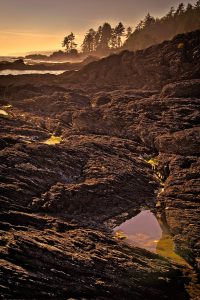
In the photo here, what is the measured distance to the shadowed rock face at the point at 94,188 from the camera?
72.5 ft

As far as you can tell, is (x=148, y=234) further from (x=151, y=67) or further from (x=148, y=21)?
(x=148, y=21)

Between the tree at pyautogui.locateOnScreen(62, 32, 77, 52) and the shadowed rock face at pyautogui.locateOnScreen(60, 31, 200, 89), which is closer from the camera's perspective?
the shadowed rock face at pyautogui.locateOnScreen(60, 31, 200, 89)

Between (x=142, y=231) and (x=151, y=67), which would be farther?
(x=151, y=67)

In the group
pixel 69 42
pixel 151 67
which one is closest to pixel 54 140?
pixel 151 67

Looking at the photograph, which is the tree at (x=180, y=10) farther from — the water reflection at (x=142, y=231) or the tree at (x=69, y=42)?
the water reflection at (x=142, y=231)

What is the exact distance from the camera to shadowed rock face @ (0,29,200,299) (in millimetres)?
22109

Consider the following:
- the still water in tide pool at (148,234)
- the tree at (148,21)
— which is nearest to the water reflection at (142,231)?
the still water in tide pool at (148,234)

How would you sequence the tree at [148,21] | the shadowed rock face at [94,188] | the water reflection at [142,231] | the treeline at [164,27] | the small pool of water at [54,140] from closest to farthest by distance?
the shadowed rock face at [94,188] < the water reflection at [142,231] < the small pool of water at [54,140] < the treeline at [164,27] < the tree at [148,21]

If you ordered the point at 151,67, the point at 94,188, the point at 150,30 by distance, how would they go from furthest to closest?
the point at 150,30 → the point at 151,67 → the point at 94,188

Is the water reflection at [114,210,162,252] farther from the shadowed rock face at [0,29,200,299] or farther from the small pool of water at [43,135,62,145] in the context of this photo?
the small pool of water at [43,135,62,145]

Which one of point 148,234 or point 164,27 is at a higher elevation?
point 164,27

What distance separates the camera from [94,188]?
1395 inches

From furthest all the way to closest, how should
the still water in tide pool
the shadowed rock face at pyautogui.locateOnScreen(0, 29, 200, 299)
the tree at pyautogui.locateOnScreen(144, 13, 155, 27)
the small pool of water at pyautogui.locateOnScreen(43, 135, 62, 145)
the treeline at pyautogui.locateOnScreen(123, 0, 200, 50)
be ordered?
the tree at pyautogui.locateOnScreen(144, 13, 155, 27), the treeline at pyautogui.locateOnScreen(123, 0, 200, 50), the small pool of water at pyautogui.locateOnScreen(43, 135, 62, 145), the still water in tide pool, the shadowed rock face at pyautogui.locateOnScreen(0, 29, 200, 299)

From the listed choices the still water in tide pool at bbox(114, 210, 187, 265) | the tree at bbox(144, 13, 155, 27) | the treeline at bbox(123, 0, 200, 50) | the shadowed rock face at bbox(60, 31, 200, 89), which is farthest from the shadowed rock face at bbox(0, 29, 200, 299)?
the tree at bbox(144, 13, 155, 27)
